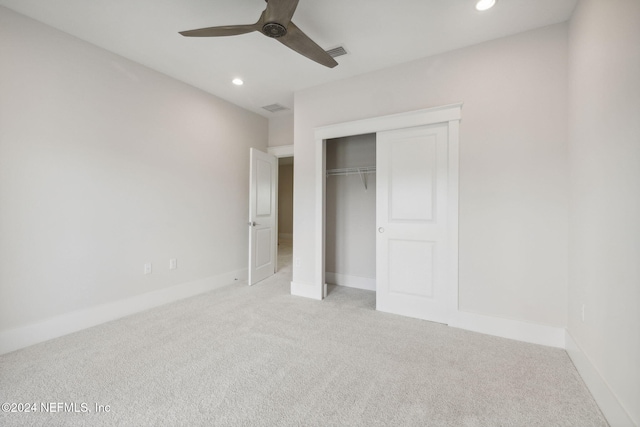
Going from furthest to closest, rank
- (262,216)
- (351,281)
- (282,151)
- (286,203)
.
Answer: (286,203) → (282,151) → (262,216) → (351,281)

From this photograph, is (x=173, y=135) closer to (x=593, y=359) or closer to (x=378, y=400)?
(x=378, y=400)

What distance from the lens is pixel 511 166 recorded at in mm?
2467

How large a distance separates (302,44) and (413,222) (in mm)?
1996

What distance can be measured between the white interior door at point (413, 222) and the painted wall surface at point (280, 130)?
2.07 m

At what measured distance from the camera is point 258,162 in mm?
4152

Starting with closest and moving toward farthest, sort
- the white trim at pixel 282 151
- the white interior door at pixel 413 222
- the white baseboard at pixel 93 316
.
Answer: the white baseboard at pixel 93 316, the white interior door at pixel 413 222, the white trim at pixel 282 151

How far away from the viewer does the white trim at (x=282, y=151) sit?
183 inches

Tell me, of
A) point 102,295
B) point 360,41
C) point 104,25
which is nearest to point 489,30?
point 360,41

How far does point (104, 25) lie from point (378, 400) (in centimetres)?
367

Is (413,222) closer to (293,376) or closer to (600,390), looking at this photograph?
(600,390)

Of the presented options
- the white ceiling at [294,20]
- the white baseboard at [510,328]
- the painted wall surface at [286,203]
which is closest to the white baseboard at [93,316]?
the white ceiling at [294,20]

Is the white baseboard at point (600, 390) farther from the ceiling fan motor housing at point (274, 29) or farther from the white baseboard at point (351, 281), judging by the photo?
the ceiling fan motor housing at point (274, 29)

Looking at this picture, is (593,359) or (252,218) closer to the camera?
(593,359)

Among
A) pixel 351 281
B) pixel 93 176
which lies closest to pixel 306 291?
pixel 351 281
